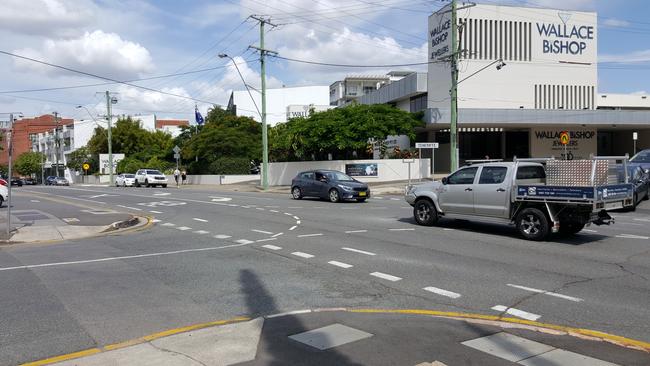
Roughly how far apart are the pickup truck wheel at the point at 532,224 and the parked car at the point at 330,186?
1176cm

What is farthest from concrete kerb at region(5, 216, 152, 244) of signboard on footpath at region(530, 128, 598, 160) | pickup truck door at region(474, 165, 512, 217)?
signboard on footpath at region(530, 128, 598, 160)

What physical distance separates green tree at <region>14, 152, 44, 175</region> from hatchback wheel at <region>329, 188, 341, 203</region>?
101 metres

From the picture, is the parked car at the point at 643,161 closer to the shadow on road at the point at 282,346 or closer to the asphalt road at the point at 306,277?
the asphalt road at the point at 306,277

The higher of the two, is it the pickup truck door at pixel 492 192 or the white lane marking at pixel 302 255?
the pickup truck door at pixel 492 192

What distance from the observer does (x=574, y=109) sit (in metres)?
45.5

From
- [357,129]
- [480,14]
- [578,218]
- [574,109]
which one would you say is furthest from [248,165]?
[578,218]

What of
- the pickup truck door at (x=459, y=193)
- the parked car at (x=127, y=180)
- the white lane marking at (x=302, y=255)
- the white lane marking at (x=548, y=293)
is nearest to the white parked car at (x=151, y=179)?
the parked car at (x=127, y=180)

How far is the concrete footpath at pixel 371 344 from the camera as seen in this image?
489 centimetres

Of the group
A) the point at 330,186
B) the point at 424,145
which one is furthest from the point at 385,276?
the point at 424,145

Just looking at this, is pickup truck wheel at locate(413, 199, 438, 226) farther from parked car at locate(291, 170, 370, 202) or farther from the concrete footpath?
the concrete footpath

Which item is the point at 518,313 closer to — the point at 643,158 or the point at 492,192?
the point at 492,192

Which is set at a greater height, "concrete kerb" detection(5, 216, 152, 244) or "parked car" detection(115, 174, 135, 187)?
"parked car" detection(115, 174, 135, 187)

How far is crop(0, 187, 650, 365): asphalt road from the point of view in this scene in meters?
6.30

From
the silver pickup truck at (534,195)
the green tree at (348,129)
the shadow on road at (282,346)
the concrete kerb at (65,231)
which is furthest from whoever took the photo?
the green tree at (348,129)
